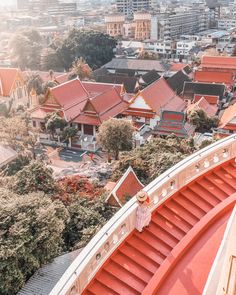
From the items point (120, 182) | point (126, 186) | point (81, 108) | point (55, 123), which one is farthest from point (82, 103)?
point (120, 182)

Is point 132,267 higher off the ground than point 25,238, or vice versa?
point 132,267

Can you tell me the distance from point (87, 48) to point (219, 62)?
21724mm

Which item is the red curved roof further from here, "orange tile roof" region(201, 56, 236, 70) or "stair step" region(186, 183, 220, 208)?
"orange tile roof" region(201, 56, 236, 70)

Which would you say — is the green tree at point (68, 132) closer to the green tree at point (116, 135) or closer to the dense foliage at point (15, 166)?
the green tree at point (116, 135)

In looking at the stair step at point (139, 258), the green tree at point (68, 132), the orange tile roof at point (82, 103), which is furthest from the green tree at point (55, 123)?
the stair step at point (139, 258)

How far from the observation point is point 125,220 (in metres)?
8.75

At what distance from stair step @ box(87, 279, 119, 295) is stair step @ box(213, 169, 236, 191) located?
171 inches

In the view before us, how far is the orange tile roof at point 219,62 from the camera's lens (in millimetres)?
56487

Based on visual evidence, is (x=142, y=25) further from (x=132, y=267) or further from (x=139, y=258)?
(x=132, y=267)

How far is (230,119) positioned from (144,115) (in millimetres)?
8436

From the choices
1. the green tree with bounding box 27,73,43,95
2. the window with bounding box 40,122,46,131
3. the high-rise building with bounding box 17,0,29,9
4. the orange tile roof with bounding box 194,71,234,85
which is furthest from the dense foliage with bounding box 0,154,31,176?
the high-rise building with bounding box 17,0,29,9

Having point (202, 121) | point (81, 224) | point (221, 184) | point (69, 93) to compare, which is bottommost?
point (202, 121)

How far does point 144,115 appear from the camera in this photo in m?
39.2

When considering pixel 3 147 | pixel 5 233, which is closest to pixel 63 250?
pixel 5 233
